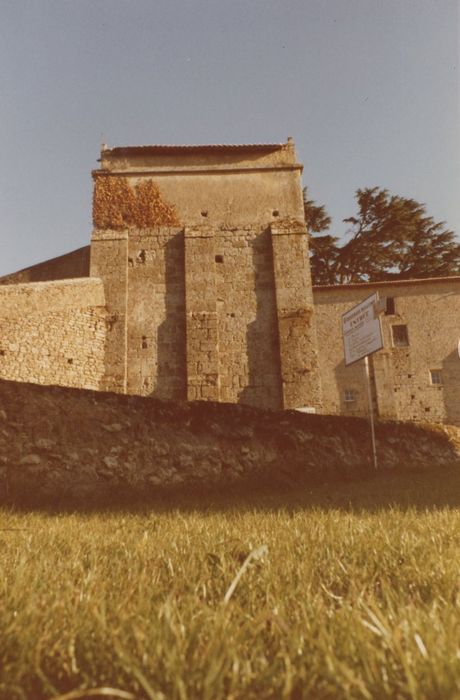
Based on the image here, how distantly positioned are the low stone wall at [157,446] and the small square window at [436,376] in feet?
45.4

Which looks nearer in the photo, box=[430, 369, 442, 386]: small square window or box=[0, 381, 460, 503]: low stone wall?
box=[0, 381, 460, 503]: low stone wall

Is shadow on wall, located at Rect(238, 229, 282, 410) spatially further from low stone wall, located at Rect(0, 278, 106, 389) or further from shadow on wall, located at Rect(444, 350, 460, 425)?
shadow on wall, located at Rect(444, 350, 460, 425)

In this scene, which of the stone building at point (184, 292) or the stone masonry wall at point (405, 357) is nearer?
the stone building at point (184, 292)

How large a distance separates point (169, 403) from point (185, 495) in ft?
4.97

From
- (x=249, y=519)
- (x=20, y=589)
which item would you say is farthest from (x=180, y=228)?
(x=20, y=589)

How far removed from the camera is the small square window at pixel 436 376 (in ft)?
66.4

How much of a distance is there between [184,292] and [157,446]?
1100 centimetres

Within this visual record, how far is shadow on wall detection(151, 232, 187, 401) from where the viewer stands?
15.3 metres

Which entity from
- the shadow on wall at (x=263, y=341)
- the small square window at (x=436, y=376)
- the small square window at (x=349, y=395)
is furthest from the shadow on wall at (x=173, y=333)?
the small square window at (x=436, y=376)

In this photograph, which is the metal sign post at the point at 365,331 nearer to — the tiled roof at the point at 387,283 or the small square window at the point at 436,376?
the tiled roof at the point at 387,283

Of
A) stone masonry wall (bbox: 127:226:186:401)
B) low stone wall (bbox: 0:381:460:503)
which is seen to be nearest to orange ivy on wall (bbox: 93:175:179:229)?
stone masonry wall (bbox: 127:226:186:401)

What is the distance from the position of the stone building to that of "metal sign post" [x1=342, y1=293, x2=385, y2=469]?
683 centimetres

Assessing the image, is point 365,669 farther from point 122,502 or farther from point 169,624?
point 122,502

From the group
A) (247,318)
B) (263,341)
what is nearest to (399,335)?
(263,341)
